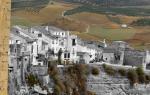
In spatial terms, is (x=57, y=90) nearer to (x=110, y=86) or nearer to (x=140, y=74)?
(x=110, y=86)

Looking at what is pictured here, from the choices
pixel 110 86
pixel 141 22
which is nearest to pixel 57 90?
pixel 110 86

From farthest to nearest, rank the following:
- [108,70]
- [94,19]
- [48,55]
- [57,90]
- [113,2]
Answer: [113,2]
[94,19]
[48,55]
[108,70]
[57,90]

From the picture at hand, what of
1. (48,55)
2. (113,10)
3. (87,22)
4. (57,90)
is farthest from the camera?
(113,10)

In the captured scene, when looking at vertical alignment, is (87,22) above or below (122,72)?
below

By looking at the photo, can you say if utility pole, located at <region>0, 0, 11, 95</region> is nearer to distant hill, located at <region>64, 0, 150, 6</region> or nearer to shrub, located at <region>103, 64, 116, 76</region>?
shrub, located at <region>103, 64, 116, 76</region>

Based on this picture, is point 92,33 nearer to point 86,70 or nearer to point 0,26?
point 86,70

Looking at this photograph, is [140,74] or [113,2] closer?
[140,74]

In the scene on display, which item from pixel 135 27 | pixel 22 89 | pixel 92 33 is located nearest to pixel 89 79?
pixel 22 89

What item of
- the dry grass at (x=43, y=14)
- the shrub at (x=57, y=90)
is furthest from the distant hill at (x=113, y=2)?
Result: the shrub at (x=57, y=90)

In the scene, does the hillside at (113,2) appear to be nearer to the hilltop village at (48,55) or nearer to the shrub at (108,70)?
the hilltop village at (48,55)
